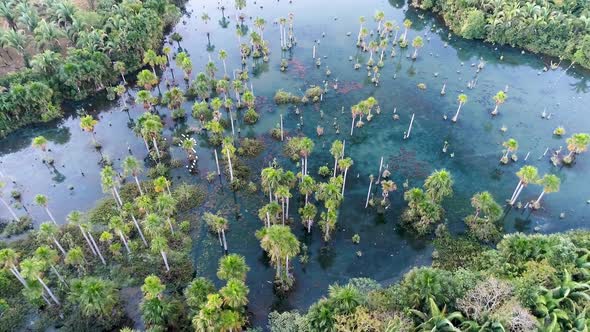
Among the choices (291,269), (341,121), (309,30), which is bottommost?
(291,269)

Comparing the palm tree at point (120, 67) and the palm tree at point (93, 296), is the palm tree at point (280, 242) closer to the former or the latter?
the palm tree at point (93, 296)

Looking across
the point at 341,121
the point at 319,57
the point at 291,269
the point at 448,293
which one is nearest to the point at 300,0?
the point at 319,57

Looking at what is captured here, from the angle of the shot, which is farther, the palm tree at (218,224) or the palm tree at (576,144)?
the palm tree at (576,144)

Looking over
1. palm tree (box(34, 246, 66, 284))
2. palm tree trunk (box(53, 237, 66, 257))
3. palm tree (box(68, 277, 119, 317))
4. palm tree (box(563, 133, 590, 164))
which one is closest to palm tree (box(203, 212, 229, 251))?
palm tree (box(68, 277, 119, 317))

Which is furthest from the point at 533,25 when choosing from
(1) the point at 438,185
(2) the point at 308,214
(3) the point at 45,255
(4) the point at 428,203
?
(3) the point at 45,255

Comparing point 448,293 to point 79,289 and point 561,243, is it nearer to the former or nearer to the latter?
point 561,243

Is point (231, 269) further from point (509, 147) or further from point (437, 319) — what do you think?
point (509, 147)

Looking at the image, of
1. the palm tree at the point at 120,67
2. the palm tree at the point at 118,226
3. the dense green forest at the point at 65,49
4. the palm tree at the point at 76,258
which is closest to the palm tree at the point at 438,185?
the palm tree at the point at 118,226
